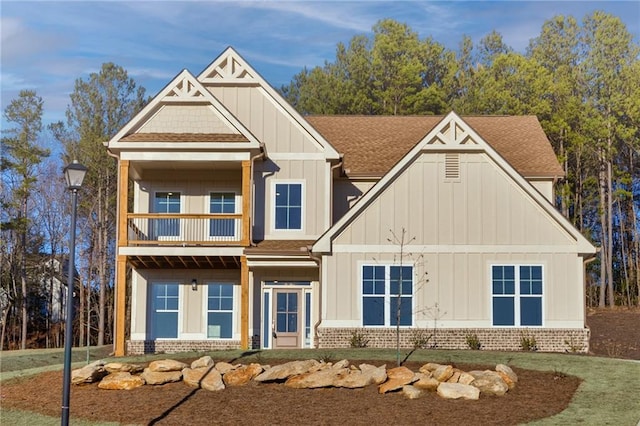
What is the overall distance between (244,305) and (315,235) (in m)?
3.34

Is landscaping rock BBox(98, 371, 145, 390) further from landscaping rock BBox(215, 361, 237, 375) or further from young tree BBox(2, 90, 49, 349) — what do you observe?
young tree BBox(2, 90, 49, 349)

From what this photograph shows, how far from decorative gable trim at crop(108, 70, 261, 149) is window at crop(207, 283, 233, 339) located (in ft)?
15.7

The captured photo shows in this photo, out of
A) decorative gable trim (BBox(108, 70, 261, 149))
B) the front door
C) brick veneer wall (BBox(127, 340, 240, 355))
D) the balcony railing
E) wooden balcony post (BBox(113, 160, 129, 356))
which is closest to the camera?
wooden balcony post (BBox(113, 160, 129, 356))

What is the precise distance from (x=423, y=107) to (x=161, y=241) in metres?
26.2

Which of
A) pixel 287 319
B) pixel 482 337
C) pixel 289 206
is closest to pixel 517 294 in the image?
pixel 482 337

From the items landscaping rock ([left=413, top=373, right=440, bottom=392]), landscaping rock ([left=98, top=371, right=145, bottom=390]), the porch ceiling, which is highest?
the porch ceiling

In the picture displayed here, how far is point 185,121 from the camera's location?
25.4 meters

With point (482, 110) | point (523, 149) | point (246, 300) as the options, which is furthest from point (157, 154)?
point (482, 110)

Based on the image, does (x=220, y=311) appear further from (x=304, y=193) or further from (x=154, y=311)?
(x=304, y=193)

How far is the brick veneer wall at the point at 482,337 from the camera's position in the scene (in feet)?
75.9

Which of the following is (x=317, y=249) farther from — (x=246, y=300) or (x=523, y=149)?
(x=523, y=149)

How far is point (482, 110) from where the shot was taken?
44.8 m

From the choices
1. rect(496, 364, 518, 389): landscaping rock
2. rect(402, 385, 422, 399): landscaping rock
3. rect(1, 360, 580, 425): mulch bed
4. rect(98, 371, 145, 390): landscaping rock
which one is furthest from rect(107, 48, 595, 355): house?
rect(402, 385, 422, 399): landscaping rock

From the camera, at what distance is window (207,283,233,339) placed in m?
25.9
